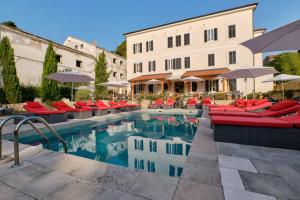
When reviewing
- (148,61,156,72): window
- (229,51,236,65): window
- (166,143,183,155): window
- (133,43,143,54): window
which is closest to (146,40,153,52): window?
(133,43,143,54): window

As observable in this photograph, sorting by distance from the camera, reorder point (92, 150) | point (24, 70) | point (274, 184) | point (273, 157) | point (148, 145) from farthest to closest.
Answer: point (24, 70), point (148, 145), point (92, 150), point (273, 157), point (274, 184)

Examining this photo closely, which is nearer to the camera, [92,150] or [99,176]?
[99,176]

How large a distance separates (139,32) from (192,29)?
806cm

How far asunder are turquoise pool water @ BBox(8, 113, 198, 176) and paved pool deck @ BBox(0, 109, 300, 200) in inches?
39.7

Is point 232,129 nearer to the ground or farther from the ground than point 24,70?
nearer to the ground

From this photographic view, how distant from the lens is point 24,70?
1889 cm

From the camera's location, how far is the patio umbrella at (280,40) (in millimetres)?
3252

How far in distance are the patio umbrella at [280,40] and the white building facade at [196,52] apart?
16.2 metres

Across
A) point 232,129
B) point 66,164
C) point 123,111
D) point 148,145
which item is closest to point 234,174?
point 232,129

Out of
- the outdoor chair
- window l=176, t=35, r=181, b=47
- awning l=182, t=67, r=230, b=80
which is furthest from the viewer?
window l=176, t=35, r=181, b=47

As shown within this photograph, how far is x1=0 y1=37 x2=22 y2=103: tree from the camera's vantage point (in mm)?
15055

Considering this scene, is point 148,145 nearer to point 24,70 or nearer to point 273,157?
point 273,157

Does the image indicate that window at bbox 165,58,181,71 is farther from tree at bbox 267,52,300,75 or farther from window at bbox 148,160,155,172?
window at bbox 148,160,155,172

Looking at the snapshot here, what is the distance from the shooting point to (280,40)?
12.0ft
